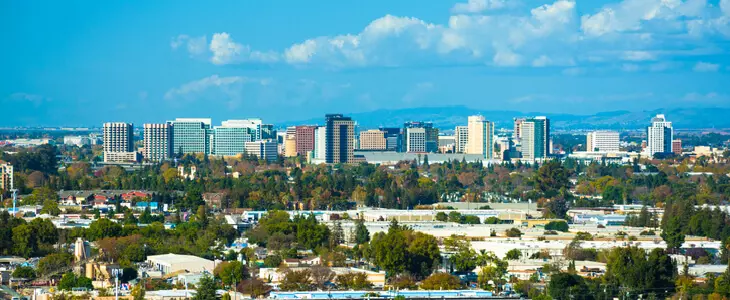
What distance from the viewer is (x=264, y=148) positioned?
335 feet

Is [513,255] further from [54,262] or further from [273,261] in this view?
[54,262]

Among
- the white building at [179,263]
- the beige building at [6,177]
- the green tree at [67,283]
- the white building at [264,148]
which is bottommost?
the green tree at [67,283]

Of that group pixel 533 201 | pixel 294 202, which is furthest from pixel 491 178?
pixel 294 202

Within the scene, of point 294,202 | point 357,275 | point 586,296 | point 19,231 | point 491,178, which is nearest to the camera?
point 586,296

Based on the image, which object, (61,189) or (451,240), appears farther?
(61,189)

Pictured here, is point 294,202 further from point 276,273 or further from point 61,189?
point 276,273

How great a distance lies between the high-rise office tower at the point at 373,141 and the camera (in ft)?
391

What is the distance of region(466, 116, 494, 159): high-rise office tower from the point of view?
350 feet

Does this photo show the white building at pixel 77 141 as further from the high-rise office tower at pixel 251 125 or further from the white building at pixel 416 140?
the white building at pixel 416 140

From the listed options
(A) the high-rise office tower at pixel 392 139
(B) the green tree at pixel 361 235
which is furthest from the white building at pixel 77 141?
(B) the green tree at pixel 361 235

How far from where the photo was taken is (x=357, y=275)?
29.5 meters

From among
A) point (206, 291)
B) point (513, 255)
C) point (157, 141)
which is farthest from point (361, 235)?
point (157, 141)

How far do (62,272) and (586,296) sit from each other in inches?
440

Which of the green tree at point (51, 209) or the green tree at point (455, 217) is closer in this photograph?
the green tree at point (455, 217)
